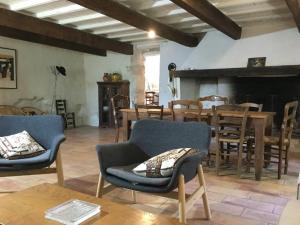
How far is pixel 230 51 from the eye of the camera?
571cm

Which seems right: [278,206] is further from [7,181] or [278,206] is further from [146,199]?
[7,181]

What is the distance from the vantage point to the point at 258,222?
7.16 ft

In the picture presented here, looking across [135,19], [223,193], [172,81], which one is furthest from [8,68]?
[223,193]

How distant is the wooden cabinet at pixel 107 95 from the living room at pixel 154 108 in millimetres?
27

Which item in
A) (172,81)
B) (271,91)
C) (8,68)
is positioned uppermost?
(8,68)

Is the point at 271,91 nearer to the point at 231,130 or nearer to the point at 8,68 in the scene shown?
the point at 231,130

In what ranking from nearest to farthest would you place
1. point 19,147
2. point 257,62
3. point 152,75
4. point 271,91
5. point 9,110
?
point 19,147, point 257,62, point 271,91, point 9,110, point 152,75

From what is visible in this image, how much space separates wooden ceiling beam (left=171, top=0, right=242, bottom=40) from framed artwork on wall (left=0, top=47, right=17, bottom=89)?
4430 mm

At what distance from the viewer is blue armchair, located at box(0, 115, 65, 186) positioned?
2455 millimetres

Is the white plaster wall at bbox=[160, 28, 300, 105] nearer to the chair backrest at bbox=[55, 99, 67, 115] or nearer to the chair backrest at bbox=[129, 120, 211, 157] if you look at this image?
the chair backrest at bbox=[55, 99, 67, 115]

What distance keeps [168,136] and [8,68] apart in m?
5.19

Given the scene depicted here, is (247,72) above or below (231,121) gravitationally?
above

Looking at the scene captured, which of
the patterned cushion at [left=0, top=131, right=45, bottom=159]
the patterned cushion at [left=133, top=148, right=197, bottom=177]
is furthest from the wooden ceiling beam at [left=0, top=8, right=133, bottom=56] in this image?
the patterned cushion at [left=133, top=148, right=197, bottom=177]

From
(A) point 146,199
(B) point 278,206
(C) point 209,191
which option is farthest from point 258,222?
(A) point 146,199
